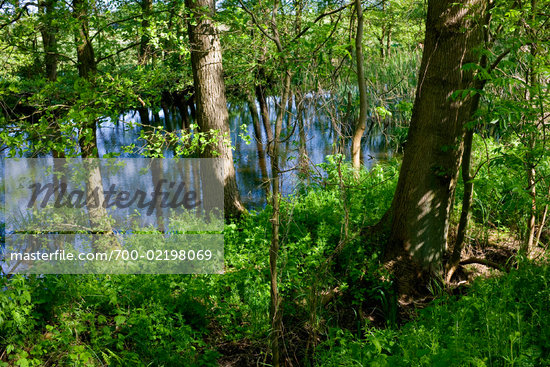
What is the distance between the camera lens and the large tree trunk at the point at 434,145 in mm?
3961

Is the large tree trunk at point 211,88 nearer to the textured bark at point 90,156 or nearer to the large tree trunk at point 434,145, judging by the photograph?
the textured bark at point 90,156

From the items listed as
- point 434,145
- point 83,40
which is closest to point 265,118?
point 434,145

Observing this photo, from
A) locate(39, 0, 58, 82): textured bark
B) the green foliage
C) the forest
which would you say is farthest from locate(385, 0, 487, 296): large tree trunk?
locate(39, 0, 58, 82): textured bark

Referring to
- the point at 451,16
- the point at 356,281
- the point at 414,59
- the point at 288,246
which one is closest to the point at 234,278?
the point at 288,246

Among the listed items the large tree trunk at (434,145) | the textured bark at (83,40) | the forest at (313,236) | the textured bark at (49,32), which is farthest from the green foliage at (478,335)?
the textured bark at (49,32)

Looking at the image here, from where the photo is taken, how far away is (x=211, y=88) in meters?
6.00

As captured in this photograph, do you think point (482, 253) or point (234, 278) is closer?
point (234, 278)

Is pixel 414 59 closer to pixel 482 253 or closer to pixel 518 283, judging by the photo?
pixel 482 253

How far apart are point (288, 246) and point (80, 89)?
9.20 ft

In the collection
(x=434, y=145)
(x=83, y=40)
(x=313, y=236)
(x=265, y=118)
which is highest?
(x=83, y=40)

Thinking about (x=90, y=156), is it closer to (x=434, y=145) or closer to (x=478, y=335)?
(x=434, y=145)

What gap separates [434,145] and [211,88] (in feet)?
10.6

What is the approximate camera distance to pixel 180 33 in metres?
6.39

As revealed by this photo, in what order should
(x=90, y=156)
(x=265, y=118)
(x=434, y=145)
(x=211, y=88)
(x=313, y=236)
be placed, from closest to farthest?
(x=434, y=145), (x=265, y=118), (x=313, y=236), (x=90, y=156), (x=211, y=88)
